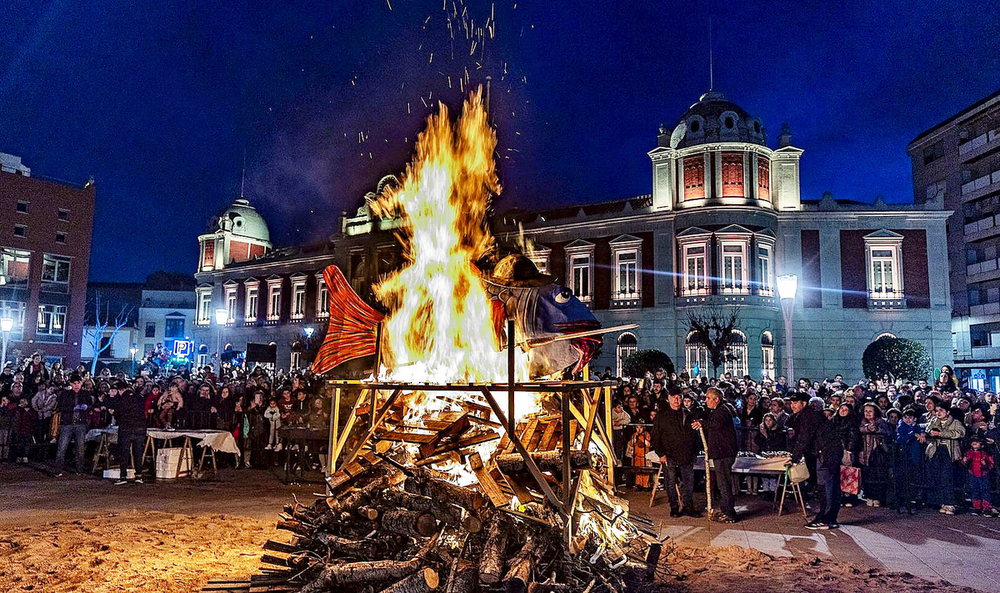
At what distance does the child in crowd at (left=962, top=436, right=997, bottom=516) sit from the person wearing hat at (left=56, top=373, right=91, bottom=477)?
1739 centimetres

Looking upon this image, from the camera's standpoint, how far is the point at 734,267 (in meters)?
33.7

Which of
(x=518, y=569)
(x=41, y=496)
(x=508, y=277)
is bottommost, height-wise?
(x=41, y=496)

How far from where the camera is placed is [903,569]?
7012 millimetres

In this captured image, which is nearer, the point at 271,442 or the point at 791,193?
the point at 271,442

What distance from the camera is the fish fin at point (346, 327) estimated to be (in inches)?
283

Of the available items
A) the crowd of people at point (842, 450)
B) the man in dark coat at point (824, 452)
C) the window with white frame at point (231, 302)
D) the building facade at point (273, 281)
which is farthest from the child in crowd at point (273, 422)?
the window with white frame at point (231, 302)

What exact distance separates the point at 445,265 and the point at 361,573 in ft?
11.1

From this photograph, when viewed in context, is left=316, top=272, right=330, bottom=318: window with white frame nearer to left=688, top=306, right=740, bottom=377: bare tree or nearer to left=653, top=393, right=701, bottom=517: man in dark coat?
left=688, top=306, right=740, bottom=377: bare tree

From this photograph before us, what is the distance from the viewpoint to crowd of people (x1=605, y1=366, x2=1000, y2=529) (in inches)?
377

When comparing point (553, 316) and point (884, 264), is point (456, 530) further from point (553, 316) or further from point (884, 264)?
point (884, 264)

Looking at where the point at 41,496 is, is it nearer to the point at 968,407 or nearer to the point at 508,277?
the point at 508,277

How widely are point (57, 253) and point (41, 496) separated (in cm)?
3961

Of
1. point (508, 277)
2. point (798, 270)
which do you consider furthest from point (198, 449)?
point (798, 270)

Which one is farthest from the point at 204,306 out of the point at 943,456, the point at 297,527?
the point at 943,456
